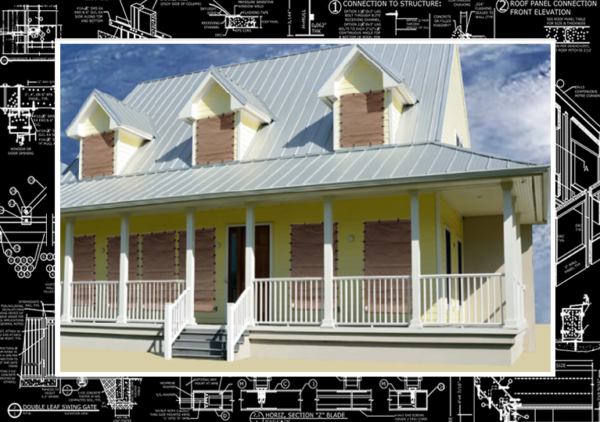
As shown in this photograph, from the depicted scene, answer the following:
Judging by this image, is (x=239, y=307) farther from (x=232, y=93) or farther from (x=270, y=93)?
(x=270, y=93)

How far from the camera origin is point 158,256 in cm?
1681

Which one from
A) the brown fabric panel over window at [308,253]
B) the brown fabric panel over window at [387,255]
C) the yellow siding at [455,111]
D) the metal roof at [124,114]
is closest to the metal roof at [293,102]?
the metal roof at [124,114]

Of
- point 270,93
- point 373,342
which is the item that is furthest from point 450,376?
point 270,93

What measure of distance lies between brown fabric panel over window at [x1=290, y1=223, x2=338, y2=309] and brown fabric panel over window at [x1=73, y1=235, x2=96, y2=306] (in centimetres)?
648

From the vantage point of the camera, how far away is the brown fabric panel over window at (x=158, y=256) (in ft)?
54.6

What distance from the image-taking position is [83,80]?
23.6 meters

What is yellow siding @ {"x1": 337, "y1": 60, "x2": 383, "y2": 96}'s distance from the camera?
1502 cm

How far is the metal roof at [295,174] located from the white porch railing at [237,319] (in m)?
2.34

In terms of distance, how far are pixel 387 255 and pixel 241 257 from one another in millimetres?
3959

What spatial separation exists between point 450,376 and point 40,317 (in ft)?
21.7

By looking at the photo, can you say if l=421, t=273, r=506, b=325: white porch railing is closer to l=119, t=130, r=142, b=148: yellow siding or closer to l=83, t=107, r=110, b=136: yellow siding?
l=119, t=130, r=142, b=148: yellow siding

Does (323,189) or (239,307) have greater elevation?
(323,189)

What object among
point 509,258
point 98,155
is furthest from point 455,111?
point 98,155

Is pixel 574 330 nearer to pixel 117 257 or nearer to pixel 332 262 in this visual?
pixel 332 262
